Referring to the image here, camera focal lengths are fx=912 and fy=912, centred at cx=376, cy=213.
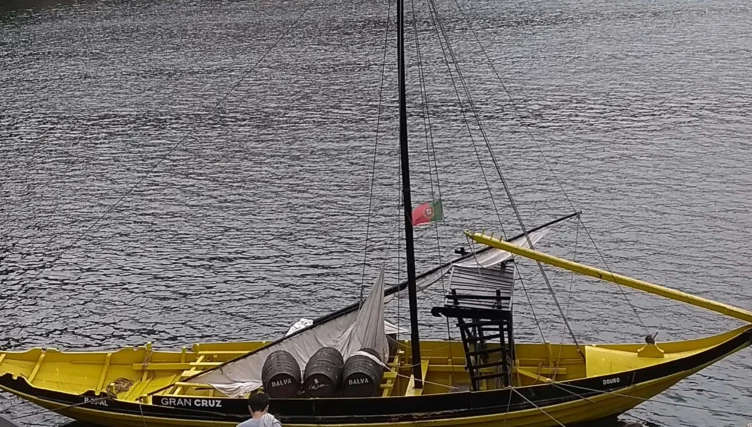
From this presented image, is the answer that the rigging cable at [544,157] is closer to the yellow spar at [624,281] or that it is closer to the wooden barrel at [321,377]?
the yellow spar at [624,281]

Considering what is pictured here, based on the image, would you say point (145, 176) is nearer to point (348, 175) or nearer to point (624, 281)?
point (348, 175)

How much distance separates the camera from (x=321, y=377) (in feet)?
83.9

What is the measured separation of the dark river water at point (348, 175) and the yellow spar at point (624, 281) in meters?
6.97

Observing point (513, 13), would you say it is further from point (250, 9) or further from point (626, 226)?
point (626, 226)

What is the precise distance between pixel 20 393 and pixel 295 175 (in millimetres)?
31602

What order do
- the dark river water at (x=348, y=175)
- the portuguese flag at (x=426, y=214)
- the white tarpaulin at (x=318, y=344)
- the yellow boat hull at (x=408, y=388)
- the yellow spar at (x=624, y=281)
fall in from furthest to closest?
the dark river water at (x=348, y=175)
the white tarpaulin at (x=318, y=344)
the portuguese flag at (x=426, y=214)
the yellow boat hull at (x=408, y=388)
the yellow spar at (x=624, y=281)

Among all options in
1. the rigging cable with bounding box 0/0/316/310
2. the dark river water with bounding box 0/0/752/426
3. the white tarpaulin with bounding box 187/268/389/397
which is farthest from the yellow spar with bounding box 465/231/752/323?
the rigging cable with bounding box 0/0/316/310

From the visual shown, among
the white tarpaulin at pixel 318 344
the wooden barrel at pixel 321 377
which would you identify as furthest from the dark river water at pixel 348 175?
the wooden barrel at pixel 321 377

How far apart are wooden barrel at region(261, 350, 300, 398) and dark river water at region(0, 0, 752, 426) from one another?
9491 mm

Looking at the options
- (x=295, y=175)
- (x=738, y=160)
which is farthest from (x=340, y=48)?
(x=738, y=160)

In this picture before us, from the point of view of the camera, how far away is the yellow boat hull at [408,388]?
25.1m

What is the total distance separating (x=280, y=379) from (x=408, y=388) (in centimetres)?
365

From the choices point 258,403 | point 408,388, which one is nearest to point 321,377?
point 408,388

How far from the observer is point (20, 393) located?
26969 millimetres
